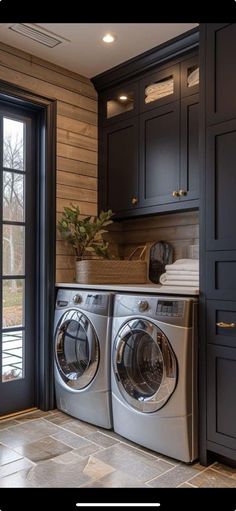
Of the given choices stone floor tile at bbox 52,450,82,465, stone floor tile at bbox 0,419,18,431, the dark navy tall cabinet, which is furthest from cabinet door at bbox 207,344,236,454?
stone floor tile at bbox 0,419,18,431

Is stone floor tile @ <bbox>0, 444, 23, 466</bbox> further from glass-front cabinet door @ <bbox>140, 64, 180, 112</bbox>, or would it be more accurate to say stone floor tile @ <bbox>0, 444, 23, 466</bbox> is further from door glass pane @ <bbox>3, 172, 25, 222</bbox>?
glass-front cabinet door @ <bbox>140, 64, 180, 112</bbox>

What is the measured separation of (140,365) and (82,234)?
1.10 metres

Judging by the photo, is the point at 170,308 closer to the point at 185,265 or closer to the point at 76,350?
the point at 185,265

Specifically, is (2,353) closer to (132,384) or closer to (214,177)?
(132,384)

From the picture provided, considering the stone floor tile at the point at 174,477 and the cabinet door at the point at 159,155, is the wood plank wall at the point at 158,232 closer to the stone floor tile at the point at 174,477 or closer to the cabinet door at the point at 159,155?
the cabinet door at the point at 159,155

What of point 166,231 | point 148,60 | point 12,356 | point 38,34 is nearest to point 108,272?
point 166,231

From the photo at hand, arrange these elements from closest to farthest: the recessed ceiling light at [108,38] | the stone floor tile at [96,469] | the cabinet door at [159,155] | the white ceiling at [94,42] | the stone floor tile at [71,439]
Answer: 1. the stone floor tile at [96,469]
2. the stone floor tile at [71,439]
3. the white ceiling at [94,42]
4. the recessed ceiling light at [108,38]
5. the cabinet door at [159,155]

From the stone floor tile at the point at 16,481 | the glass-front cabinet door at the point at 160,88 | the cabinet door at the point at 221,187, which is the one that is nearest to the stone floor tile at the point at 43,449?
the stone floor tile at the point at 16,481

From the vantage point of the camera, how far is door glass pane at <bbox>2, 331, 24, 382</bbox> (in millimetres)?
2891

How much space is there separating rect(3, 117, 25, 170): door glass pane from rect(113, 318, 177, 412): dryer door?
1480mm

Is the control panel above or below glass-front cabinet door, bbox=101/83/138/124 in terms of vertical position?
below

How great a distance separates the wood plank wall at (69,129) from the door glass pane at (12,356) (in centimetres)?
55

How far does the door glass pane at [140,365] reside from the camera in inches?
90.8
